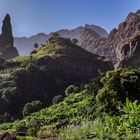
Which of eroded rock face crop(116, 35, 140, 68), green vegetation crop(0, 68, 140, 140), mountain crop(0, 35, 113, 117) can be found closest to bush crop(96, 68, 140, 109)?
green vegetation crop(0, 68, 140, 140)

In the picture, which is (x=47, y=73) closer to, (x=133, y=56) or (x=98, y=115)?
(x=133, y=56)

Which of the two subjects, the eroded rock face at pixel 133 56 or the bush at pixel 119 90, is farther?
the eroded rock face at pixel 133 56

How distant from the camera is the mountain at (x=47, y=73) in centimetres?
10508

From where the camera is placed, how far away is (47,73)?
4870 inches

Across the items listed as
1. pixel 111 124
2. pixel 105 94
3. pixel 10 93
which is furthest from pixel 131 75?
pixel 10 93

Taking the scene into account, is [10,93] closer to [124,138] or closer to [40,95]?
[40,95]

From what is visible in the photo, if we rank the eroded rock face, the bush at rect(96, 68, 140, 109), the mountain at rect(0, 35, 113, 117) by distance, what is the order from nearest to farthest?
the bush at rect(96, 68, 140, 109) → the mountain at rect(0, 35, 113, 117) → the eroded rock face

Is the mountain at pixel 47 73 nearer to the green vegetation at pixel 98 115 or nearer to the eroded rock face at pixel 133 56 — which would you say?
the eroded rock face at pixel 133 56

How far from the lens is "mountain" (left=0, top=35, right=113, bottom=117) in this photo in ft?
345

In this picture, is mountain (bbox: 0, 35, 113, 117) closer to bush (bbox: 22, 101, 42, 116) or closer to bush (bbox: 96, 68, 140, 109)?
bush (bbox: 22, 101, 42, 116)

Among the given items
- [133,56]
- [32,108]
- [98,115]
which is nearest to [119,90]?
[98,115]

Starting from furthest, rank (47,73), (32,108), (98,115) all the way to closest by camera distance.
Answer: (47,73) < (32,108) < (98,115)

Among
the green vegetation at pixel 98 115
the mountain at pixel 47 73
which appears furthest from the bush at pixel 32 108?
the green vegetation at pixel 98 115

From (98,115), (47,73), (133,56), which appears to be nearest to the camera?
(98,115)
